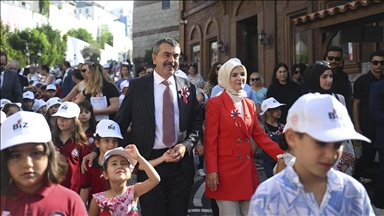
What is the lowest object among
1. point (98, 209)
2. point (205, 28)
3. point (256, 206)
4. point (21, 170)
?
point (98, 209)

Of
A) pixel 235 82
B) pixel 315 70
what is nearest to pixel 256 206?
A: pixel 235 82

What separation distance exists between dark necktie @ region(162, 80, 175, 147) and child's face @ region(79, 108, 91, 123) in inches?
71.7

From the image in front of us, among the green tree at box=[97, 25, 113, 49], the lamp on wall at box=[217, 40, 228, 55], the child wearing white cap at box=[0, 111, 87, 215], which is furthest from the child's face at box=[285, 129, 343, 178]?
the green tree at box=[97, 25, 113, 49]

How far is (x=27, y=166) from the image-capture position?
2660mm

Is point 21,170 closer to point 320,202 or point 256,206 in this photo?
point 256,206

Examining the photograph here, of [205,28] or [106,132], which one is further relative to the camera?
[205,28]

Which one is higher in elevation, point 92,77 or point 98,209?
point 92,77

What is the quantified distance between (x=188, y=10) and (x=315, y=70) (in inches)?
677

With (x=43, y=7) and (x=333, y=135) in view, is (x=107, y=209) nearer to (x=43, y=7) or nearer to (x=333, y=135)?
(x=333, y=135)

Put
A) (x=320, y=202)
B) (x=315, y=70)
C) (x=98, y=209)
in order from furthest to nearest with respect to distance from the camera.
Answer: (x=315, y=70)
(x=98, y=209)
(x=320, y=202)

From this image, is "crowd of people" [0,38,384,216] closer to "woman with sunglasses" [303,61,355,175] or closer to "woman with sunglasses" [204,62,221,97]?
"woman with sunglasses" [303,61,355,175]

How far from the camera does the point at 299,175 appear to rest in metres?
2.53

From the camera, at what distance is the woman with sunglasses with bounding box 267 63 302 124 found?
25.2 feet

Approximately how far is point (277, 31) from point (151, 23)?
908 inches
